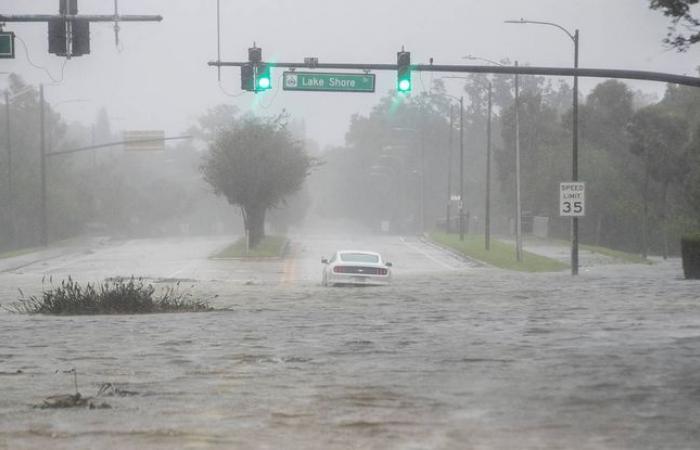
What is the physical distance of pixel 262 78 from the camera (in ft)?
93.9

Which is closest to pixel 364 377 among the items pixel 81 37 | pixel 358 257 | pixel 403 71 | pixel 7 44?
pixel 81 37

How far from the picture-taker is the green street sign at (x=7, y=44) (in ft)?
79.7

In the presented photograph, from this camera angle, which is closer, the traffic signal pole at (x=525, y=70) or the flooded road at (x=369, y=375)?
the flooded road at (x=369, y=375)

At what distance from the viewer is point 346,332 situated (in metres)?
19.1

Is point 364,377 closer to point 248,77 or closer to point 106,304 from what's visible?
point 106,304

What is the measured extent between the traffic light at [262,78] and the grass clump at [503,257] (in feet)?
64.0

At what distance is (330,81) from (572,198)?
13.1m

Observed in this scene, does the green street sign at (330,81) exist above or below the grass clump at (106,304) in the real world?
above

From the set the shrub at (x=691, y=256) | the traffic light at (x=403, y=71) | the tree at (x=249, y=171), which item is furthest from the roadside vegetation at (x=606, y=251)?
the traffic light at (x=403, y=71)

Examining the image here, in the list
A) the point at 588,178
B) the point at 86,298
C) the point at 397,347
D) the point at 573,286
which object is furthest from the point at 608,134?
the point at 397,347

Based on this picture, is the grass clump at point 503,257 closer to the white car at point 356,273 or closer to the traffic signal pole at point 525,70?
the white car at point 356,273

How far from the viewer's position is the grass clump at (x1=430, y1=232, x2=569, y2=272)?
46500 millimetres

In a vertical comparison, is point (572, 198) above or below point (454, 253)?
above

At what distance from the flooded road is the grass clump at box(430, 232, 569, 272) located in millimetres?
19526
